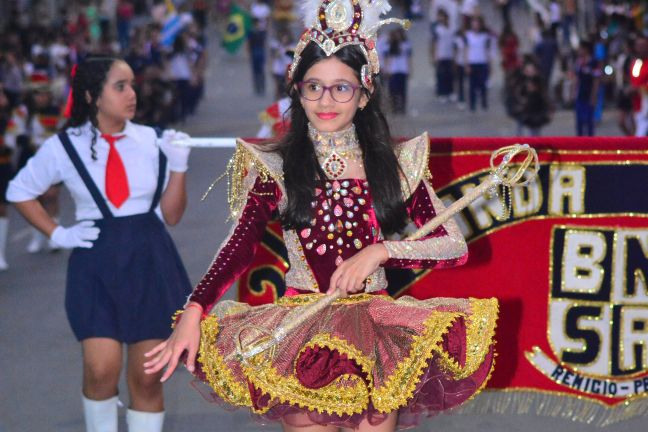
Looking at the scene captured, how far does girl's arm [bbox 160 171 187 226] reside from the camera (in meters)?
5.57

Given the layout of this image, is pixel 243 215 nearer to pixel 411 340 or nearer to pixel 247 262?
pixel 247 262

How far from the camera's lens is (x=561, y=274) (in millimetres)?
6066

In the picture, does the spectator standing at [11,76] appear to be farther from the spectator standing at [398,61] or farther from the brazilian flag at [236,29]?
the brazilian flag at [236,29]

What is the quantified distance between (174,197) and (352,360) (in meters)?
1.94

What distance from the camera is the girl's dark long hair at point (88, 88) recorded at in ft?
18.3

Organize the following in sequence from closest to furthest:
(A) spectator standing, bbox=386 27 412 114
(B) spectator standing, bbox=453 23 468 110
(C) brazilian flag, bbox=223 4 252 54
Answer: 1. (A) spectator standing, bbox=386 27 412 114
2. (B) spectator standing, bbox=453 23 468 110
3. (C) brazilian flag, bbox=223 4 252 54

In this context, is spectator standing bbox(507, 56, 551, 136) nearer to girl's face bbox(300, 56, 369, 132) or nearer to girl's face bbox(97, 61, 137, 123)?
girl's face bbox(97, 61, 137, 123)

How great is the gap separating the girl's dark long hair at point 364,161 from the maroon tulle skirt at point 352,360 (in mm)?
292

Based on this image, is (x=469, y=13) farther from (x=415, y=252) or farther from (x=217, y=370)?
(x=217, y=370)

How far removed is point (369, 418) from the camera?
3.97 m

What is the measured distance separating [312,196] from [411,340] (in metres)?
0.62

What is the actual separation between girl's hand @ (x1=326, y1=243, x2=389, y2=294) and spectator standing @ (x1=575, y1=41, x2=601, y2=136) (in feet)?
46.6

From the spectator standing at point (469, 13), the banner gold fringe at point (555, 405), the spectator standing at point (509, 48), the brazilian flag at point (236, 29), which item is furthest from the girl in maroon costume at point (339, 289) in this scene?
the brazilian flag at point (236, 29)

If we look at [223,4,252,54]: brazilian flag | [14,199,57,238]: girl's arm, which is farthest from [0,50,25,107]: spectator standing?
[14,199,57,238]: girl's arm
